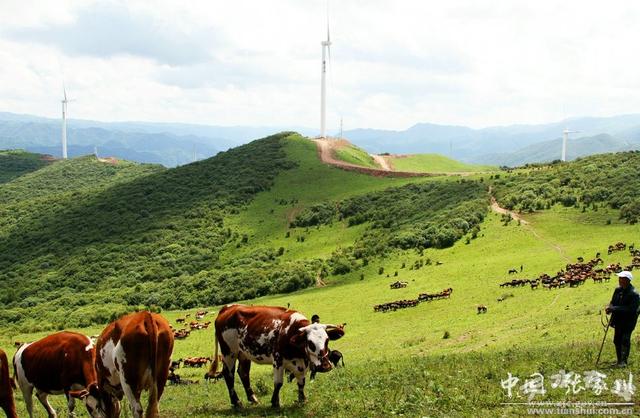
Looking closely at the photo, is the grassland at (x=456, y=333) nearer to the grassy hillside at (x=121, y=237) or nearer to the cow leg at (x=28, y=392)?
the cow leg at (x=28, y=392)

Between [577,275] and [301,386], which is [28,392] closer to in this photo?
[301,386]

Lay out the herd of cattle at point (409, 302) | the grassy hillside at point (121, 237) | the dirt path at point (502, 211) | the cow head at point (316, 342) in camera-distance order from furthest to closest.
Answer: the grassy hillside at point (121, 237), the dirt path at point (502, 211), the herd of cattle at point (409, 302), the cow head at point (316, 342)

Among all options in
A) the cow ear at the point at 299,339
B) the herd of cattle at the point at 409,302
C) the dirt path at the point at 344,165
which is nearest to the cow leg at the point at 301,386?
the cow ear at the point at 299,339

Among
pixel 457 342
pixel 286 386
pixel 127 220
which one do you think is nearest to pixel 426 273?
pixel 457 342

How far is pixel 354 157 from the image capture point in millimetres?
113500

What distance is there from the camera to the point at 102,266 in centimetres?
7688

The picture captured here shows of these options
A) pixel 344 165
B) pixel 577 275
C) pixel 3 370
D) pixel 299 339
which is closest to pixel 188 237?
pixel 344 165

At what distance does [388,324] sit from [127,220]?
219 feet

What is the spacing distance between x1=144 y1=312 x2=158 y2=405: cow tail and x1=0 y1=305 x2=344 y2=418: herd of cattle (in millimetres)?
19

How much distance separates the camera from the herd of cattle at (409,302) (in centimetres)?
4075

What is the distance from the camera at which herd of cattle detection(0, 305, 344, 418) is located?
11.2m

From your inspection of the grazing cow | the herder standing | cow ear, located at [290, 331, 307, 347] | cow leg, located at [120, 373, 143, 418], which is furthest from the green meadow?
the grazing cow

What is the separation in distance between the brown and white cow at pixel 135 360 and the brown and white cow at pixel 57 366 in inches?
49.1

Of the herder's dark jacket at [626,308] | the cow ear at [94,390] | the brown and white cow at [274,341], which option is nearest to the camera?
the cow ear at [94,390]
